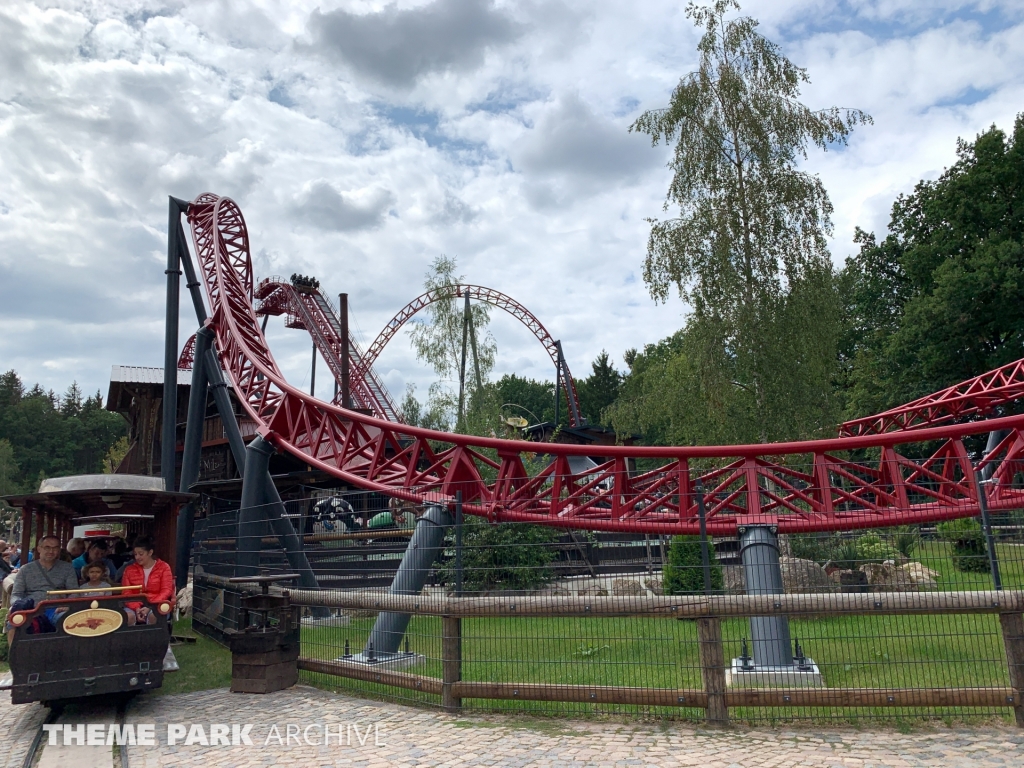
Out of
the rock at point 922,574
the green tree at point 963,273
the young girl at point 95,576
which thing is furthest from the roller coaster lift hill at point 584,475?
the green tree at point 963,273

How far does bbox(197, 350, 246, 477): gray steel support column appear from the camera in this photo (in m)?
14.8

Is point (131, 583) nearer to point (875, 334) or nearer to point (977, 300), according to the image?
point (977, 300)

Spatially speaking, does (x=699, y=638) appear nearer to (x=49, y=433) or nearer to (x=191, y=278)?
(x=191, y=278)

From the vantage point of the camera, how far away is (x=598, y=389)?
229 feet

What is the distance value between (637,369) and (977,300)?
3281 centimetres

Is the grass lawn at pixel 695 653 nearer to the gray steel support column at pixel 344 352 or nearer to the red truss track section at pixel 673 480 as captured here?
the red truss track section at pixel 673 480

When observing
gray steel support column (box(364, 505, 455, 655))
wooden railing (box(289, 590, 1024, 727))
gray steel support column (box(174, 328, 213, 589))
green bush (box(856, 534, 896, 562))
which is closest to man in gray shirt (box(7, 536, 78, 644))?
gray steel support column (box(364, 505, 455, 655))

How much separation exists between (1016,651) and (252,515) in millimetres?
8903

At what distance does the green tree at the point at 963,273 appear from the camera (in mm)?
26953

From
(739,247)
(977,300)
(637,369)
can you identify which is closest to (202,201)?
(739,247)

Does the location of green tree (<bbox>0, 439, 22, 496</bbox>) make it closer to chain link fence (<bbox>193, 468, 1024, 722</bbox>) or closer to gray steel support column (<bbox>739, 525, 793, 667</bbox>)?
chain link fence (<bbox>193, 468, 1024, 722</bbox>)

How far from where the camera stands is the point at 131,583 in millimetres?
8016

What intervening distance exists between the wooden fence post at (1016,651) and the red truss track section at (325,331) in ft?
86.2

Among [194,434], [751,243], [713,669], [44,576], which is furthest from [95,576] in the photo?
[751,243]
